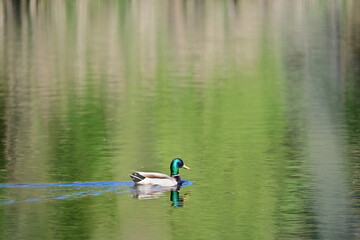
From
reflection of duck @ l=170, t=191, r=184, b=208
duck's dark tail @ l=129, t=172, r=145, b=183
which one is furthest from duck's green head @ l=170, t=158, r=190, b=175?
duck's dark tail @ l=129, t=172, r=145, b=183

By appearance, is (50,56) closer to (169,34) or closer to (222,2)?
(169,34)

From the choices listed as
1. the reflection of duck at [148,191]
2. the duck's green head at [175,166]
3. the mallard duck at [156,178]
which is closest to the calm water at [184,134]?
the reflection of duck at [148,191]

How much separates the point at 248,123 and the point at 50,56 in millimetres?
25444

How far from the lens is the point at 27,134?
32.6 meters

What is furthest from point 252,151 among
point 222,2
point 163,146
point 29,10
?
point 222,2

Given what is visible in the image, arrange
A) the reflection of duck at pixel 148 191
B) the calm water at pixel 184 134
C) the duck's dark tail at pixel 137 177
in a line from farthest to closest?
1. the duck's dark tail at pixel 137 177
2. the reflection of duck at pixel 148 191
3. the calm water at pixel 184 134

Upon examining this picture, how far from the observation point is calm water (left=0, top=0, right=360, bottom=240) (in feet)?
69.5

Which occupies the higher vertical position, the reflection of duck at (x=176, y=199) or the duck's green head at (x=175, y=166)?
the duck's green head at (x=175, y=166)

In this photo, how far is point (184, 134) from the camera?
105 feet

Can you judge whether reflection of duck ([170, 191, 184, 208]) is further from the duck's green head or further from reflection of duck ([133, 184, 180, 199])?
the duck's green head

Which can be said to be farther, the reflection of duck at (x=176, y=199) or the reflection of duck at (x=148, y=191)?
the reflection of duck at (x=148, y=191)

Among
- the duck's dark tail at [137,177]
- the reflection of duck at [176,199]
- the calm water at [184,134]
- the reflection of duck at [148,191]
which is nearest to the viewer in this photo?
the calm water at [184,134]

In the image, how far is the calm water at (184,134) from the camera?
21172 millimetres

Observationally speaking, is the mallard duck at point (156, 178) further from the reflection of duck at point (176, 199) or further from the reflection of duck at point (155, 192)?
the reflection of duck at point (176, 199)
